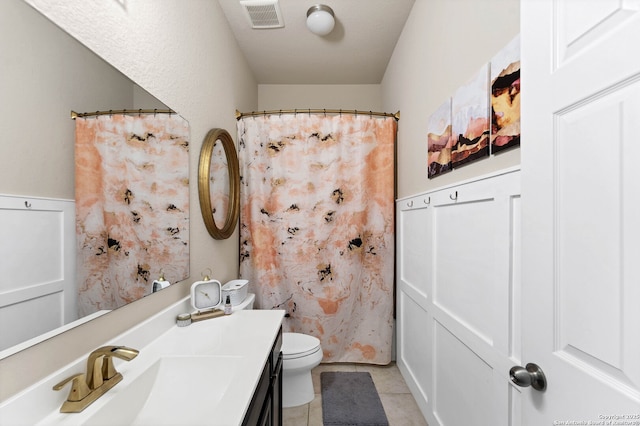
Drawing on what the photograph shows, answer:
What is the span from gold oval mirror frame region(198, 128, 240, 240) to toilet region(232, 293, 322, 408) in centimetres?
51

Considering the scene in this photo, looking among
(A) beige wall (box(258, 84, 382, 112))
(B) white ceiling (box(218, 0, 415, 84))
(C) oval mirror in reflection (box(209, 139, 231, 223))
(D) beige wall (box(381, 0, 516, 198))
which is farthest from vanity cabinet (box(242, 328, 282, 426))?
(A) beige wall (box(258, 84, 382, 112))

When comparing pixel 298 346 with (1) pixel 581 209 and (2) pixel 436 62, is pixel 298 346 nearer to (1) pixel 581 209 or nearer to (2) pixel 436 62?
(1) pixel 581 209

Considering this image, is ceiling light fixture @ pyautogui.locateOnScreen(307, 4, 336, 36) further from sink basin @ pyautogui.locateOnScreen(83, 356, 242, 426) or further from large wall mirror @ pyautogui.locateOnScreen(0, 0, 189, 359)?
sink basin @ pyautogui.locateOnScreen(83, 356, 242, 426)

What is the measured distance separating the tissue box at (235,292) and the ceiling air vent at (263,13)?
182 cm

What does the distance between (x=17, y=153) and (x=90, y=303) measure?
1.54ft

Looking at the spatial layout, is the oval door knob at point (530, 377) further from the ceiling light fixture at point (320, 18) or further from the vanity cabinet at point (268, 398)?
the ceiling light fixture at point (320, 18)

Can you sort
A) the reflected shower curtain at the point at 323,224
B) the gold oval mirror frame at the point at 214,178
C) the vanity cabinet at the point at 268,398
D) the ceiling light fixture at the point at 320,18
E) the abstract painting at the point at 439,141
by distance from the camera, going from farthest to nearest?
the reflected shower curtain at the point at 323,224, the ceiling light fixture at the point at 320,18, the gold oval mirror frame at the point at 214,178, the abstract painting at the point at 439,141, the vanity cabinet at the point at 268,398

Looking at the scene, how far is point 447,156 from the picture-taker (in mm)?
1475

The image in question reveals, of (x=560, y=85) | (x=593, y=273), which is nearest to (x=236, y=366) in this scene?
(x=593, y=273)

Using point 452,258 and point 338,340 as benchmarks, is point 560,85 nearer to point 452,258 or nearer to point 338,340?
point 452,258

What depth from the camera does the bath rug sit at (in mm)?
1793

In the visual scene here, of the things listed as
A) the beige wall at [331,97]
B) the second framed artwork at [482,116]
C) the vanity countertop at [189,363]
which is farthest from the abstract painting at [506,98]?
the beige wall at [331,97]

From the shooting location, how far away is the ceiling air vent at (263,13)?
6.29ft

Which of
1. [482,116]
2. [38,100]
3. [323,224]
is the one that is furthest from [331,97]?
[38,100]
